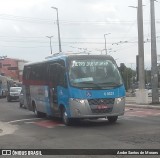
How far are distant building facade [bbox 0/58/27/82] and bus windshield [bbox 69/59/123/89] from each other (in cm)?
12950

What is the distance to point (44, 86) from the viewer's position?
22.8 metres

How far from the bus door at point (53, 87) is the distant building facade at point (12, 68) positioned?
127 m

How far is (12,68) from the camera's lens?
149m

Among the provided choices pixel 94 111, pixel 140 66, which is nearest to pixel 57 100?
pixel 94 111

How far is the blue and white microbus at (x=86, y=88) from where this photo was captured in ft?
61.2

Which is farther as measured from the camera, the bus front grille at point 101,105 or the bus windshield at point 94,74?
the bus windshield at point 94,74

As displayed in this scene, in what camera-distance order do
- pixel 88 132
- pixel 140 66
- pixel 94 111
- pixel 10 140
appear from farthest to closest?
1. pixel 140 66
2. pixel 94 111
3. pixel 88 132
4. pixel 10 140

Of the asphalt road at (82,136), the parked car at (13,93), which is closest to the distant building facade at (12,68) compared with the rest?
the parked car at (13,93)

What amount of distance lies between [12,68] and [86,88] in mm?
132310

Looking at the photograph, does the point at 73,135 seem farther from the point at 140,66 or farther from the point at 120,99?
the point at 140,66

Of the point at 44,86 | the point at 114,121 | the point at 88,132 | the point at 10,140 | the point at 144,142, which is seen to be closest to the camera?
the point at 144,142

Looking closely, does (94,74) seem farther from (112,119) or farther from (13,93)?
(13,93)

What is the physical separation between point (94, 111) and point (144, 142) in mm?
5575

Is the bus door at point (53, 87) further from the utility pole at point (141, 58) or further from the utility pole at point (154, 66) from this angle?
the utility pole at point (141, 58)
